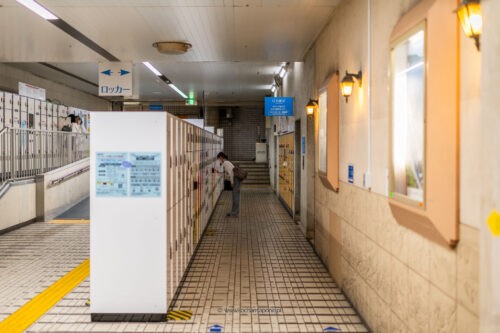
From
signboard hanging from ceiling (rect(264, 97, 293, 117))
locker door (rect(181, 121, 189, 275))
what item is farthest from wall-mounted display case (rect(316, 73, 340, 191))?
signboard hanging from ceiling (rect(264, 97, 293, 117))

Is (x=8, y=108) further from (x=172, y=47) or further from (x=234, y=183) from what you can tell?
(x=234, y=183)

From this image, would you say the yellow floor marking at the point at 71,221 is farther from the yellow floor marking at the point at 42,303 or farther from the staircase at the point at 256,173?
the staircase at the point at 256,173

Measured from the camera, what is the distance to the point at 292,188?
9.84 m

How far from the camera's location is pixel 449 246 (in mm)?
2240

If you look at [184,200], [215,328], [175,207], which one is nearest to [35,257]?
[184,200]

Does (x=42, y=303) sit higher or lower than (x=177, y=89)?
lower

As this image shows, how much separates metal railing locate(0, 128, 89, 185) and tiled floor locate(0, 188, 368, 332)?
5.79 ft

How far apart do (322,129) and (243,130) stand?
17.6 meters

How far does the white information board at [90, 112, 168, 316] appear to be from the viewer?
159 inches

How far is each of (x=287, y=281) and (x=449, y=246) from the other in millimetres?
3267

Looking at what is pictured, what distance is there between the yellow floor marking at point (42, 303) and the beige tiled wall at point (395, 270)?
10.5 ft

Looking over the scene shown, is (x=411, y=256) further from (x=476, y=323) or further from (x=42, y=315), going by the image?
(x=42, y=315)

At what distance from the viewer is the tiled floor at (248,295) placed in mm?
3930

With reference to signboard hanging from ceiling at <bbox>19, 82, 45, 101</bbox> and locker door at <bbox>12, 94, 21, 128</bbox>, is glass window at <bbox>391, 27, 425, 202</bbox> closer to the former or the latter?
locker door at <bbox>12, 94, 21, 128</bbox>
